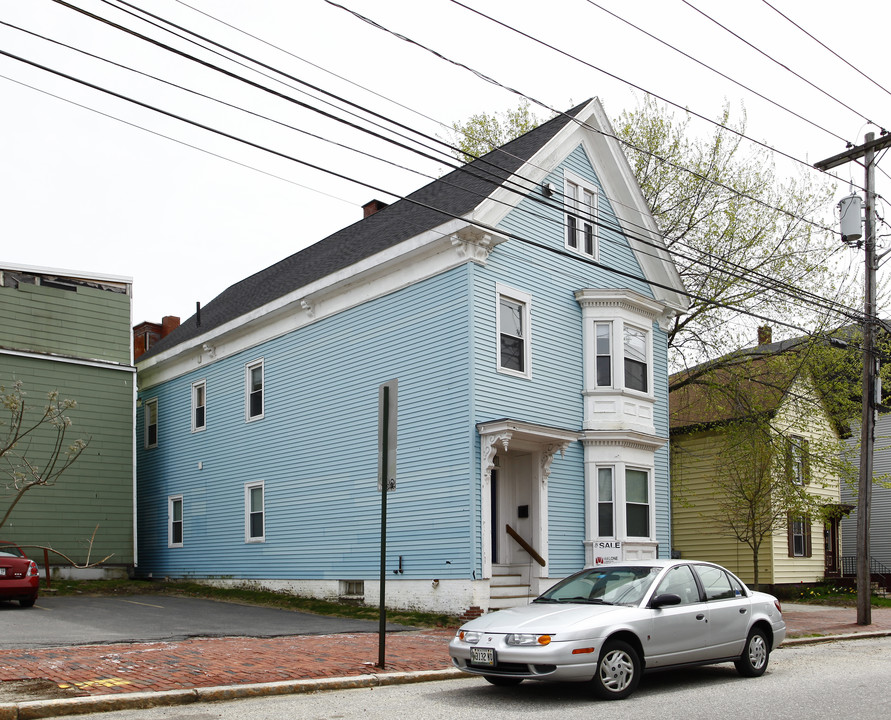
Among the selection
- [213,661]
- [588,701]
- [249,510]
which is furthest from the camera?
[249,510]

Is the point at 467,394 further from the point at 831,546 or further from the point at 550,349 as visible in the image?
the point at 831,546

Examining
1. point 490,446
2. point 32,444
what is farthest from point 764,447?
point 32,444

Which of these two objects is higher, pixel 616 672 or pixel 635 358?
pixel 635 358

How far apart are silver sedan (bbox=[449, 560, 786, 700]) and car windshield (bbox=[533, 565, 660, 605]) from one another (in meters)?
0.01

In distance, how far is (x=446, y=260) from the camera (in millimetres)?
18188

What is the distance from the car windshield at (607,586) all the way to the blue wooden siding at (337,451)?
6126mm

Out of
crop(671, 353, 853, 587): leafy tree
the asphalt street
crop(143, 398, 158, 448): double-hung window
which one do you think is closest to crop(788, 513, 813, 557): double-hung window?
crop(671, 353, 853, 587): leafy tree

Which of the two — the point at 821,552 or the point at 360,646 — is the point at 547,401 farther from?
the point at 821,552

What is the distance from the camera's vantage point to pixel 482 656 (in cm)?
935

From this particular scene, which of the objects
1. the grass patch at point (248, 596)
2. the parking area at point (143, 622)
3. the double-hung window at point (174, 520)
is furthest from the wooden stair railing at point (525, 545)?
the double-hung window at point (174, 520)

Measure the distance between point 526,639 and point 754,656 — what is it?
135 inches

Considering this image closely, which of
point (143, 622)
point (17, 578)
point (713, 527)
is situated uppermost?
point (17, 578)

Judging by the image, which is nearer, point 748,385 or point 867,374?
point 867,374

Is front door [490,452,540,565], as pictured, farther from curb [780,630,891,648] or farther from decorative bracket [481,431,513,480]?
curb [780,630,891,648]
